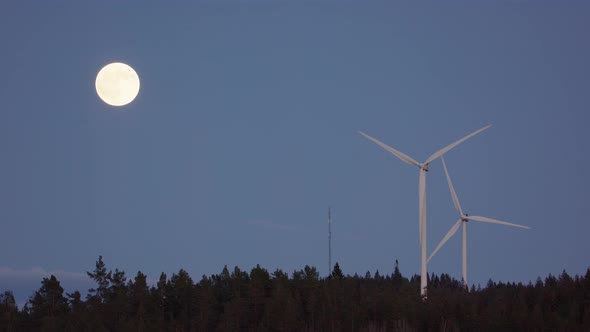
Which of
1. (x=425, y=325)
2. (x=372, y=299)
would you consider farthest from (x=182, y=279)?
(x=425, y=325)

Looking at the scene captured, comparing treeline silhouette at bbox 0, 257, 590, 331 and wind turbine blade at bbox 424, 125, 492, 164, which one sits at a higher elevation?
wind turbine blade at bbox 424, 125, 492, 164

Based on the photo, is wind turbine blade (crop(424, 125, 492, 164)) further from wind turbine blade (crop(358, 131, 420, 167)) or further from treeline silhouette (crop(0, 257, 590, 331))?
treeline silhouette (crop(0, 257, 590, 331))

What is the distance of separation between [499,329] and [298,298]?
3602cm

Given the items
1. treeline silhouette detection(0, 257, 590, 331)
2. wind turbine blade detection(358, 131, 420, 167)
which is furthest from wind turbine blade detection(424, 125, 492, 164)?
treeline silhouette detection(0, 257, 590, 331)

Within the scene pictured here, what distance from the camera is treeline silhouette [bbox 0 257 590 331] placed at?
135250 mm

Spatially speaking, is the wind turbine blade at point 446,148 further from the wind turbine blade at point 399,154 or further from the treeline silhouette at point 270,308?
the treeline silhouette at point 270,308

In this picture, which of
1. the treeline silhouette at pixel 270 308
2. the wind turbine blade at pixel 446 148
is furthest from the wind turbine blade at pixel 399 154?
the treeline silhouette at pixel 270 308

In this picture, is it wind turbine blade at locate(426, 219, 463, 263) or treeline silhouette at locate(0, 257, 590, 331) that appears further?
treeline silhouette at locate(0, 257, 590, 331)

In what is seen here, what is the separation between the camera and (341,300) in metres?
153

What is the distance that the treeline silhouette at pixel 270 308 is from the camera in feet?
444

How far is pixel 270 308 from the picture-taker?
5295 inches

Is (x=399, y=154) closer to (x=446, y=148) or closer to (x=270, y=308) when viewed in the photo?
(x=446, y=148)

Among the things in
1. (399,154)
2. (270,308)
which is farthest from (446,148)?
(270,308)

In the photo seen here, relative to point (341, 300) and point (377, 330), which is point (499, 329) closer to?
point (377, 330)
